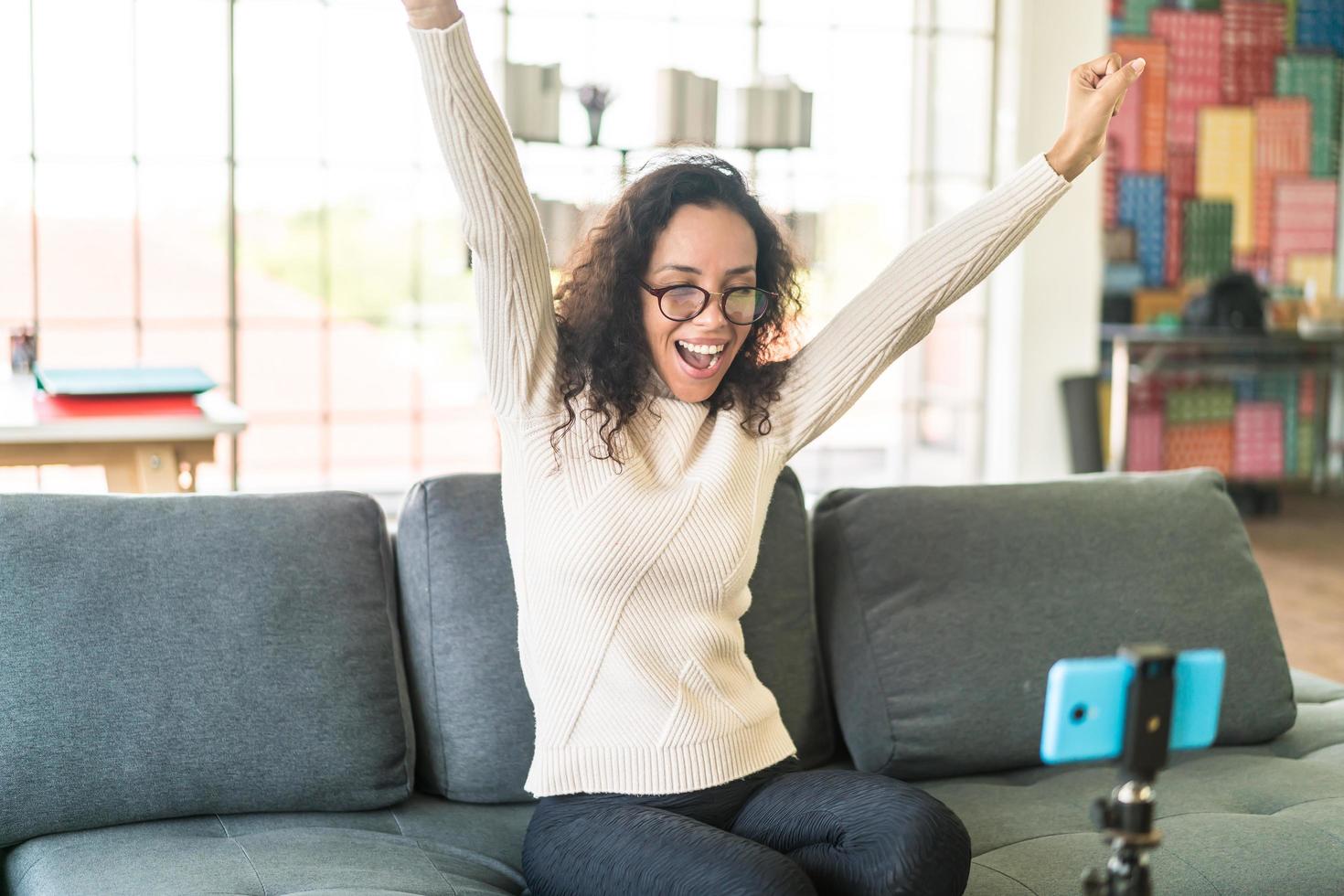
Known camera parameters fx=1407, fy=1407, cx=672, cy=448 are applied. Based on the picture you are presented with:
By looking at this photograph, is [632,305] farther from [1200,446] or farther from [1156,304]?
[1200,446]

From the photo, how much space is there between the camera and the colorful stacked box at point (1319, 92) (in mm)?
7090

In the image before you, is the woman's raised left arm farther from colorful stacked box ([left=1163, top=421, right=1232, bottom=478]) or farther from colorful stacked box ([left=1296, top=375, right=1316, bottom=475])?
colorful stacked box ([left=1296, top=375, right=1316, bottom=475])

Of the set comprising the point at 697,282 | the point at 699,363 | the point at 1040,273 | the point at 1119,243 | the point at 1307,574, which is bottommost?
the point at 1307,574

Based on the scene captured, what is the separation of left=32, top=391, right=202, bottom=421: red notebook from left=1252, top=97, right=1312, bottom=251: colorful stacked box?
19.1 feet

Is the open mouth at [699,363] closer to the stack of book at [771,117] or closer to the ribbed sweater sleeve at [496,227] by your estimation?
the ribbed sweater sleeve at [496,227]

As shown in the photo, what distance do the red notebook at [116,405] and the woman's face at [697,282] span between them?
138 cm

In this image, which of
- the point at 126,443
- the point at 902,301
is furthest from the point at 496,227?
the point at 126,443

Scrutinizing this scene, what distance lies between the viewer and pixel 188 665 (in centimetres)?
Result: 179

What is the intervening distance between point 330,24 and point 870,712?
15.1ft

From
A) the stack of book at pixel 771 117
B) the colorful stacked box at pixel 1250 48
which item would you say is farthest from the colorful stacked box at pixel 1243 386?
the stack of book at pixel 771 117

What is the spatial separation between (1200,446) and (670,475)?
19.5 feet

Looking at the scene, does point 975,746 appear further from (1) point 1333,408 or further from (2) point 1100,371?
(1) point 1333,408

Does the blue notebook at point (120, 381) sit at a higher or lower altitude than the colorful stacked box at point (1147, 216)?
lower

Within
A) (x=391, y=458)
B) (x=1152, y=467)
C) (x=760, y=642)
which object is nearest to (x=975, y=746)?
(x=760, y=642)
